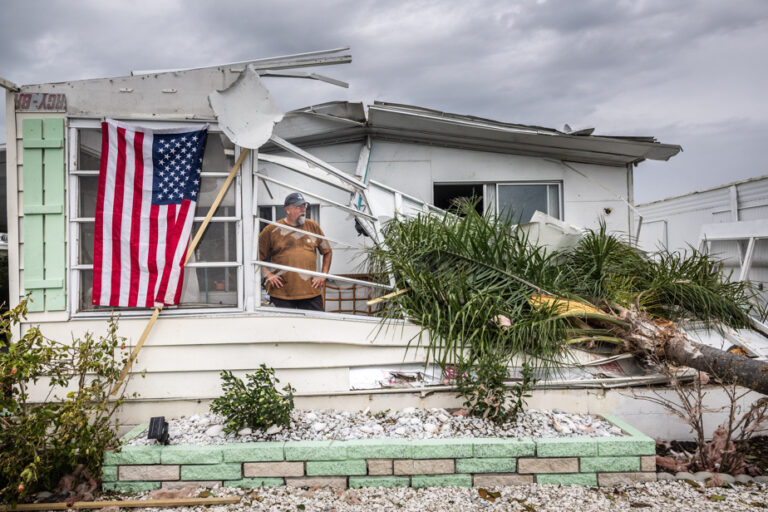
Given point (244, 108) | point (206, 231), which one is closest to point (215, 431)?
point (206, 231)

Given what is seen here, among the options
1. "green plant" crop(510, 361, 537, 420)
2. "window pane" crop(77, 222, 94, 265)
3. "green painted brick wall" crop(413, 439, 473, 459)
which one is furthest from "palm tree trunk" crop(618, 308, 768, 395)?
"window pane" crop(77, 222, 94, 265)

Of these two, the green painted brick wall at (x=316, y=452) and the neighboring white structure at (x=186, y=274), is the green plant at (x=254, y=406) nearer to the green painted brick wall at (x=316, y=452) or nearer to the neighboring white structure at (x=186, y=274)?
the green painted brick wall at (x=316, y=452)

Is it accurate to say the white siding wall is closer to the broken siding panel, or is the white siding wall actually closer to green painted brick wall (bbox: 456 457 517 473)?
green painted brick wall (bbox: 456 457 517 473)

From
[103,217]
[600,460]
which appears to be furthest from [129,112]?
[600,460]

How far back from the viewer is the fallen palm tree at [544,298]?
12.4 ft

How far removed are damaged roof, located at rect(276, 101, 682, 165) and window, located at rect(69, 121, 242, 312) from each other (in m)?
1.76

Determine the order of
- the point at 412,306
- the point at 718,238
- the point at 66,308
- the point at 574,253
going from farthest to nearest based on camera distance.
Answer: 1. the point at 718,238
2. the point at 574,253
3. the point at 412,306
4. the point at 66,308

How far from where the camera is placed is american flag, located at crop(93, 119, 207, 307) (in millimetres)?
3781

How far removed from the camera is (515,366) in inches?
153

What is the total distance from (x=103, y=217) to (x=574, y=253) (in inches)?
179

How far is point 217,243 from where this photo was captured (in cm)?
393

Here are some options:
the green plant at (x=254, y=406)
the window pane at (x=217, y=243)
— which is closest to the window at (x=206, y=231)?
the window pane at (x=217, y=243)

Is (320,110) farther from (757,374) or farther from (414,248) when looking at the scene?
(757,374)

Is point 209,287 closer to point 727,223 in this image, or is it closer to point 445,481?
point 445,481
